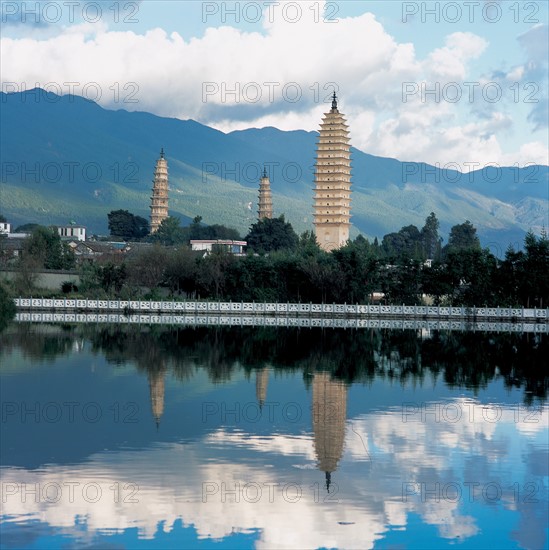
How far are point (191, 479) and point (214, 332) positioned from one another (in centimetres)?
2573

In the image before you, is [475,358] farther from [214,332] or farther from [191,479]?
[191,479]

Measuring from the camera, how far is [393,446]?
16328mm

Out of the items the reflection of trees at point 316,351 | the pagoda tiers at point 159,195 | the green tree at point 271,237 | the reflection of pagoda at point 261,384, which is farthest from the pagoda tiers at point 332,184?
the reflection of pagoda at point 261,384

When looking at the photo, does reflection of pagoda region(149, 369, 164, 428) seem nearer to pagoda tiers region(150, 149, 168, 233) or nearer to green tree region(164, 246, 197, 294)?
green tree region(164, 246, 197, 294)

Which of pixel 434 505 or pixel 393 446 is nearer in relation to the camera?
pixel 434 505

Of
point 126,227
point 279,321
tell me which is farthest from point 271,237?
point 279,321

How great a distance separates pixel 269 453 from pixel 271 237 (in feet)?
264

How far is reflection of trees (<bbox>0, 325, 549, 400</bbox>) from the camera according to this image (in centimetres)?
2648

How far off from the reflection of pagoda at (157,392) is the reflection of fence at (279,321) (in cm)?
1935

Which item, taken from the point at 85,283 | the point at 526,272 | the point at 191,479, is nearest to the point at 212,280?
the point at 85,283

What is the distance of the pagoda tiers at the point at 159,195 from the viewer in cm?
11319

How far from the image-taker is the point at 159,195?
114 m

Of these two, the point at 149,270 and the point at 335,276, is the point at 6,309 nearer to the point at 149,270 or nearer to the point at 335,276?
the point at 149,270

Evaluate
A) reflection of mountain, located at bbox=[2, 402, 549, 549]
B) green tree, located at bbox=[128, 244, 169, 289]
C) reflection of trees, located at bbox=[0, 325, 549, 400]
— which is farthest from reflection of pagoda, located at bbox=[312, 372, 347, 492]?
green tree, located at bbox=[128, 244, 169, 289]
